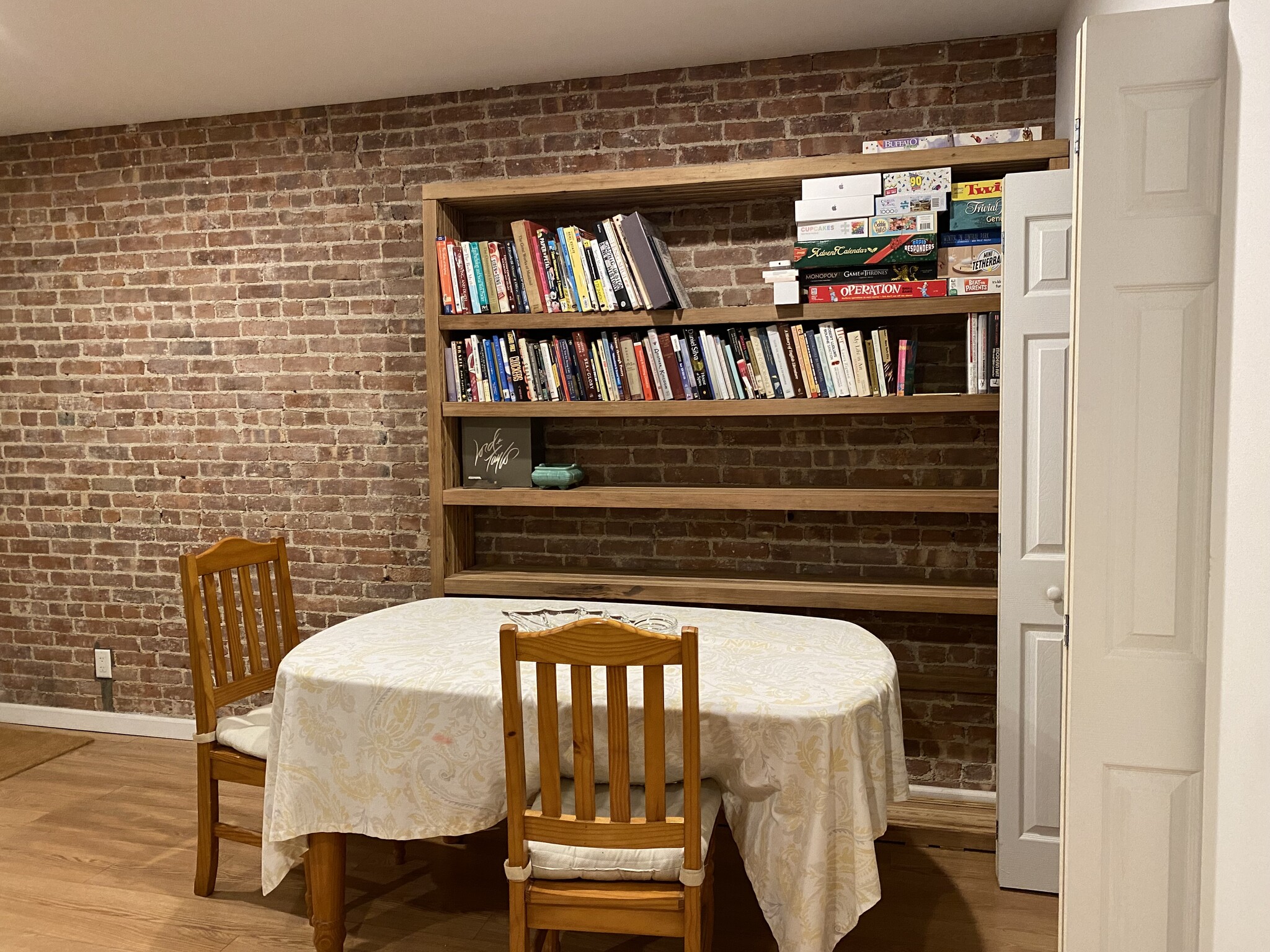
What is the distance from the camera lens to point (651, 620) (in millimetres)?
2385

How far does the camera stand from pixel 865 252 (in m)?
2.80

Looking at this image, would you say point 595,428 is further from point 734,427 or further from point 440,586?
point 440,586

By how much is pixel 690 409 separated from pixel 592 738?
144 cm

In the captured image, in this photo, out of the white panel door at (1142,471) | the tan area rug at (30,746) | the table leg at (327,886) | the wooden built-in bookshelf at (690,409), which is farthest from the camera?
the tan area rug at (30,746)

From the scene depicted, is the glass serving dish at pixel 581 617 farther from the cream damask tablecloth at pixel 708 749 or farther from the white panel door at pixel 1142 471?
the white panel door at pixel 1142 471

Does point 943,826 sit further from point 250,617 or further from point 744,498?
point 250,617

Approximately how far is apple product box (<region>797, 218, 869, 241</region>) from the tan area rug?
353 centimetres

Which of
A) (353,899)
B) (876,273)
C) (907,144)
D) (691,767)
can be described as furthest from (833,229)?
(353,899)

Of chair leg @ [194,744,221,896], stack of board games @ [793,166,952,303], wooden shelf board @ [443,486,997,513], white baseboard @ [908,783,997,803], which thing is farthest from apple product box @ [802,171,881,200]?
chair leg @ [194,744,221,896]

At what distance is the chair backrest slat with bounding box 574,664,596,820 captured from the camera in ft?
5.76

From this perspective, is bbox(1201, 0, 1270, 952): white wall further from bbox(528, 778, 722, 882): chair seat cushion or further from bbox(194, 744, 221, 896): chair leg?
bbox(194, 744, 221, 896): chair leg

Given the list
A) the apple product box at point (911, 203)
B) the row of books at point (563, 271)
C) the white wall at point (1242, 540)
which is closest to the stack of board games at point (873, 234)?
the apple product box at point (911, 203)

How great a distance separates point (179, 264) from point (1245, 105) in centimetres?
369

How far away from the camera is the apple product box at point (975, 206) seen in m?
2.69
